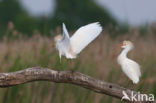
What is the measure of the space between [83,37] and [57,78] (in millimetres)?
513

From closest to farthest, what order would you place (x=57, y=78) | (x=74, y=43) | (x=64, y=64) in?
(x=74, y=43) < (x=57, y=78) < (x=64, y=64)

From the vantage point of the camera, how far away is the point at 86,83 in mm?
4602

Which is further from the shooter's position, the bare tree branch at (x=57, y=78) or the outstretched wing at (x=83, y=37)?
the bare tree branch at (x=57, y=78)

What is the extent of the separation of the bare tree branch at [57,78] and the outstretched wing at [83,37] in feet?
1.19

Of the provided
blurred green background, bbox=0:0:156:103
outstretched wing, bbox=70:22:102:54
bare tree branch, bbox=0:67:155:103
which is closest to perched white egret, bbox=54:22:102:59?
outstretched wing, bbox=70:22:102:54

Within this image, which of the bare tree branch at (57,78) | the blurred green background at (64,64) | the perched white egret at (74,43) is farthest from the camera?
the blurred green background at (64,64)

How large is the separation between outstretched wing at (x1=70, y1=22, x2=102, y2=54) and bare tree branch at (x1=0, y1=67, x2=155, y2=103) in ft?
1.19

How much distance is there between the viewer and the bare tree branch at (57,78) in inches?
179

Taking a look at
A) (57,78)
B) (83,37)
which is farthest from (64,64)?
(83,37)

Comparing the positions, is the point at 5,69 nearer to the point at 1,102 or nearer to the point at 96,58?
the point at 1,102

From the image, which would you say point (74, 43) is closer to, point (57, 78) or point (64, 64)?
point (57, 78)

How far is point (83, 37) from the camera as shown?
439 cm

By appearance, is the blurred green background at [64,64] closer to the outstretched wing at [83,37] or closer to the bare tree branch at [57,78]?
the bare tree branch at [57,78]

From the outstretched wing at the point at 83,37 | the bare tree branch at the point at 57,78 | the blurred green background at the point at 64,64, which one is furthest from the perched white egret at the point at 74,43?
the blurred green background at the point at 64,64
